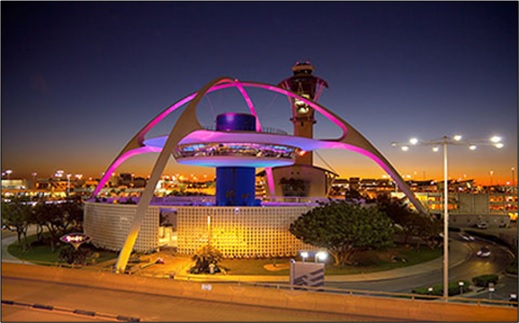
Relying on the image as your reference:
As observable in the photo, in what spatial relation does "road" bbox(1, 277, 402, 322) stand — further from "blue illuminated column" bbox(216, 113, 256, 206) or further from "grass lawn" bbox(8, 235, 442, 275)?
"blue illuminated column" bbox(216, 113, 256, 206)

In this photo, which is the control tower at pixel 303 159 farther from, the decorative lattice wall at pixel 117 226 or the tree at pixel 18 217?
the tree at pixel 18 217

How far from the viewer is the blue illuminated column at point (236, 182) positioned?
42.3 m

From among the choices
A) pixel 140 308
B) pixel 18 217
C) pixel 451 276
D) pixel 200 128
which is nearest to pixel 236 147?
pixel 200 128

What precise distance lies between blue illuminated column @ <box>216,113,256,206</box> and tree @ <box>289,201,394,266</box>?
10.5 meters

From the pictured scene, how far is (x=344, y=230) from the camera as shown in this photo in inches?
1234

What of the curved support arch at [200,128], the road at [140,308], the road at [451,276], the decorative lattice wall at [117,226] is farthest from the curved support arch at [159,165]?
the road at [451,276]

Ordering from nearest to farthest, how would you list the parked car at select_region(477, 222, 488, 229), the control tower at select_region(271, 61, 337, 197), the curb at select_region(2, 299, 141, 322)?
the curb at select_region(2, 299, 141, 322) < the parked car at select_region(477, 222, 488, 229) < the control tower at select_region(271, 61, 337, 197)

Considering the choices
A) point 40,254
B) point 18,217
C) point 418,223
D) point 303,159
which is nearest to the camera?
point 40,254

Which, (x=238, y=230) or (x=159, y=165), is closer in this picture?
(x=159, y=165)

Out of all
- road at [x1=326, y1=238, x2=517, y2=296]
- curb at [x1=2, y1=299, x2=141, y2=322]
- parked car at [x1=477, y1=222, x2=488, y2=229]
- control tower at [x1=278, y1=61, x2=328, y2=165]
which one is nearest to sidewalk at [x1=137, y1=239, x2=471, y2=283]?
road at [x1=326, y1=238, x2=517, y2=296]

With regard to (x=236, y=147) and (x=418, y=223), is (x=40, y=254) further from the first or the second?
Answer: (x=418, y=223)

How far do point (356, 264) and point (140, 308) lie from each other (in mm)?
22273

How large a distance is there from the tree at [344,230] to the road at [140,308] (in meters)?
17.1

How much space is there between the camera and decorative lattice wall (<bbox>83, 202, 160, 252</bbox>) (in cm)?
3725
